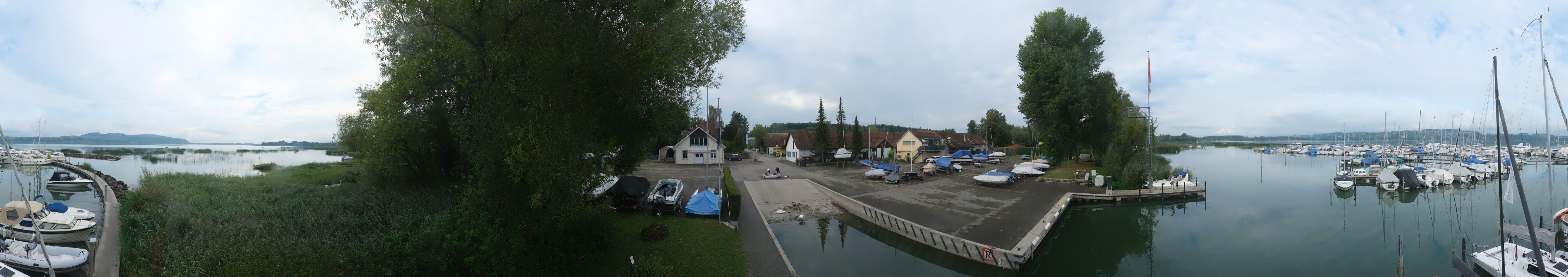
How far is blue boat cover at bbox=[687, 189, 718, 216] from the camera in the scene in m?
13.5

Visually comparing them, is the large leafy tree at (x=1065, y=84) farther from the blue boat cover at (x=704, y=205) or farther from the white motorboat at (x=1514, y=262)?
the blue boat cover at (x=704, y=205)

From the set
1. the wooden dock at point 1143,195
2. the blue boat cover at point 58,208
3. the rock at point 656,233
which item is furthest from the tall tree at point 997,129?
the blue boat cover at point 58,208

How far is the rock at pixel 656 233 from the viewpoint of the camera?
34.1 feet

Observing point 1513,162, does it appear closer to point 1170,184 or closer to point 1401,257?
point 1401,257

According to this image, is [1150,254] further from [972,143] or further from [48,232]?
[972,143]

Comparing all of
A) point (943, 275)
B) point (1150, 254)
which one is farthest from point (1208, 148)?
point (943, 275)

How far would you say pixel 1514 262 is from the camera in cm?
959

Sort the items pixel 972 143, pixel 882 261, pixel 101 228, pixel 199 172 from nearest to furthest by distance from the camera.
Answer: pixel 101 228 < pixel 882 261 < pixel 199 172 < pixel 972 143

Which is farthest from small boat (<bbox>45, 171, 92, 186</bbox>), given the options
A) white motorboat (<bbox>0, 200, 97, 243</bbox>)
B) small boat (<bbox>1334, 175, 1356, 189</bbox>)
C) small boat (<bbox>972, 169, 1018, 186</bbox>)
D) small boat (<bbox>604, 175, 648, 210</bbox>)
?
small boat (<bbox>1334, 175, 1356, 189</bbox>)

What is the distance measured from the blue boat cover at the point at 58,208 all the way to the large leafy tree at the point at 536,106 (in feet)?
32.3

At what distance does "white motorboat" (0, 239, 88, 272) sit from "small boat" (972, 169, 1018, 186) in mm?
25205

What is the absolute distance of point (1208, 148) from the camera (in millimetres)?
96500

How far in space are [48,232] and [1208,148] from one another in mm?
133817

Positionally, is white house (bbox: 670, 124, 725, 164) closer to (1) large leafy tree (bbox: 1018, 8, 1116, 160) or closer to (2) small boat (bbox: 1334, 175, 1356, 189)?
(1) large leafy tree (bbox: 1018, 8, 1116, 160)
